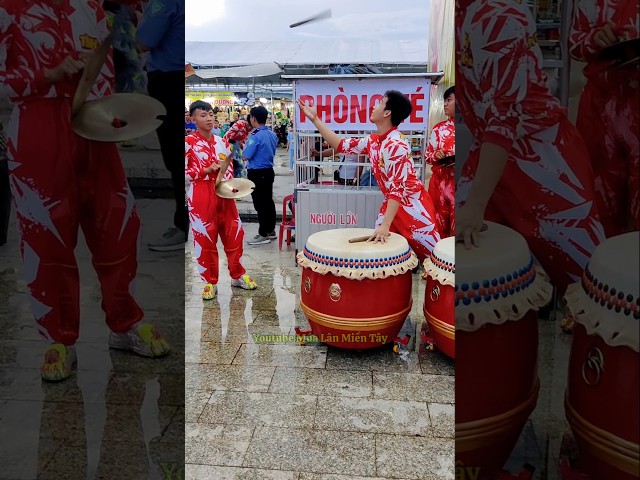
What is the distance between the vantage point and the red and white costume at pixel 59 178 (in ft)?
3.82

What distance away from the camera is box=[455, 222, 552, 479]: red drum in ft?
3.24

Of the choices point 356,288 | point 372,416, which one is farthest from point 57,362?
point 356,288

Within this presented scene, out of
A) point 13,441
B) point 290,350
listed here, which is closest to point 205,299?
point 290,350

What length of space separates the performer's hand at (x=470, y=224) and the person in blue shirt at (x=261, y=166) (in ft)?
18.6

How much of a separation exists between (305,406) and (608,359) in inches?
79.6

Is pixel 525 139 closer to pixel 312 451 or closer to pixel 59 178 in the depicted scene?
pixel 59 178

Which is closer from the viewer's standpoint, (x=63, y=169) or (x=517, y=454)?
(x=517, y=454)

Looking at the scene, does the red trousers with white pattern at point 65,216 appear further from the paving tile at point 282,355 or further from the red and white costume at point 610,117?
the paving tile at point 282,355

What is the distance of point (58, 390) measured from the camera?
1.36m

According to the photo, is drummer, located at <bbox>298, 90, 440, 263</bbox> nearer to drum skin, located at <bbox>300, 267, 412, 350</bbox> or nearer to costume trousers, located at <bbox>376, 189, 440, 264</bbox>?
costume trousers, located at <bbox>376, 189, 440, 264</bbox>

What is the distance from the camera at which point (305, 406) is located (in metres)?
2.75

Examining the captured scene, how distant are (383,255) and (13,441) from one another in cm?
209

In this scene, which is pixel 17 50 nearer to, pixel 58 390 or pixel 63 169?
pixel 63 169

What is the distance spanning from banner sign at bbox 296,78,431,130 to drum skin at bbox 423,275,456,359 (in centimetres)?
257
